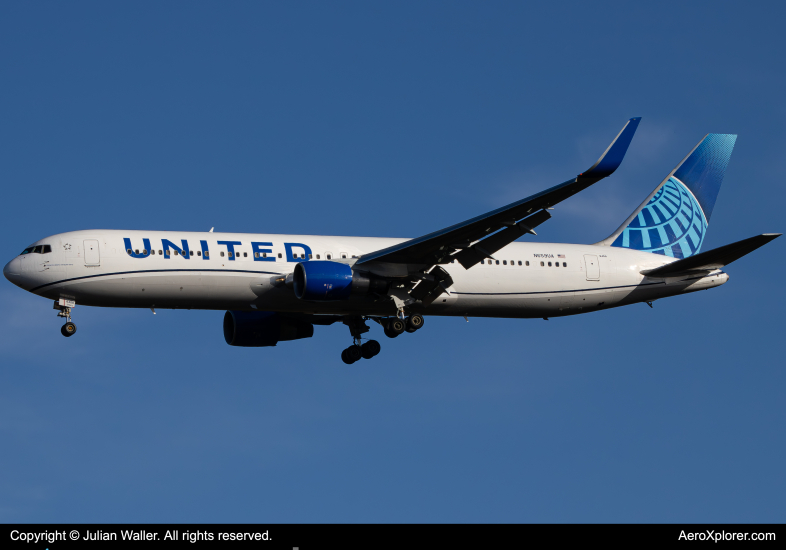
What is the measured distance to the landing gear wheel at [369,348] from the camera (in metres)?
44.8

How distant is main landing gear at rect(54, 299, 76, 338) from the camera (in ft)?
126

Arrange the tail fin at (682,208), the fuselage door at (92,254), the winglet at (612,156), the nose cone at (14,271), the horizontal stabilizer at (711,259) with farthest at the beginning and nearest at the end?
the tail fin at (682,208), the horizontal stabilizer at (711,259), the nose cone at (14,271), the fuselage door at (92,254), the winglet at (612,156)

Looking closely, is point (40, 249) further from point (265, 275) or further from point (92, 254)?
point (265, 275)

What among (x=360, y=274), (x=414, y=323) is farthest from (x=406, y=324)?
(x=360, y=274)

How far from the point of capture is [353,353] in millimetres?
44719

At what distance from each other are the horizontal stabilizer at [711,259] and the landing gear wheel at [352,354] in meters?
12.4

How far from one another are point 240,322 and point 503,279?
11.2 m

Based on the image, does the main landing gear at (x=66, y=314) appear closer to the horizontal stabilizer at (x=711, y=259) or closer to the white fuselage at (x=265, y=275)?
the white fuselage at (x=265, y=275)

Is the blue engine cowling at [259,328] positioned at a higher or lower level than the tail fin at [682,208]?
lower

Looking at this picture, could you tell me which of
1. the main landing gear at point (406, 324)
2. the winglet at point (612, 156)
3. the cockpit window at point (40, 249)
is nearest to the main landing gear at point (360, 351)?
the main landing gear at point (406, 324)

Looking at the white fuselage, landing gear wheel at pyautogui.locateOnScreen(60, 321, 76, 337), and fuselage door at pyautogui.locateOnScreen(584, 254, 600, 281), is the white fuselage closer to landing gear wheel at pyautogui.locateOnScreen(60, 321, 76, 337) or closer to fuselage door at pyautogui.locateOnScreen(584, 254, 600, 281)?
fuselage door at pyautogui.locateOnScreen(584, 254, 600, 281)

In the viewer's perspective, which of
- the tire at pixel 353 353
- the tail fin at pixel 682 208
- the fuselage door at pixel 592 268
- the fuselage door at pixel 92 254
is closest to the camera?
the fuselage door at pixel 92 254

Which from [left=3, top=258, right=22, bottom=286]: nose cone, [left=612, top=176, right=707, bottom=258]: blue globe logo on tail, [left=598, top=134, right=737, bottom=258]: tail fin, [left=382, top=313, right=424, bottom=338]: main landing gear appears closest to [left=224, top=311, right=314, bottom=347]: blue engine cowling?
[left=382, top=313, right=424, bottom=338]: main landing gear

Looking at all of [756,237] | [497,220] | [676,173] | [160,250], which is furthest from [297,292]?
[676,173]
